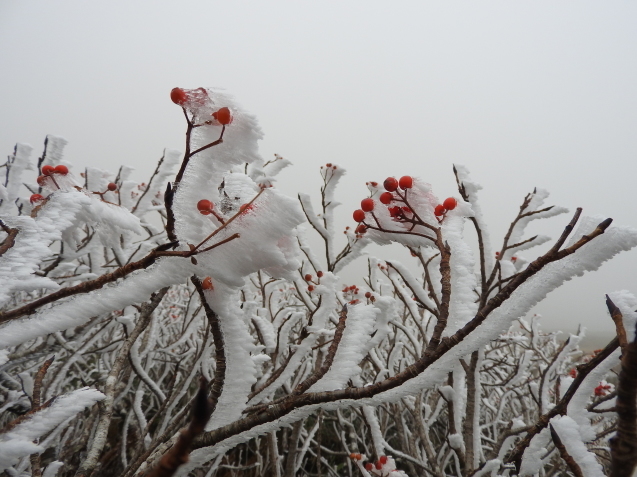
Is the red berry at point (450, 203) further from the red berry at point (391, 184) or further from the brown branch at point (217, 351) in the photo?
the brown branch at point (217, 351)

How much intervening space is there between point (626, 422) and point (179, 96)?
2.71ft

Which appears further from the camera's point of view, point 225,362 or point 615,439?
point 225,362

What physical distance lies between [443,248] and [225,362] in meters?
0.58

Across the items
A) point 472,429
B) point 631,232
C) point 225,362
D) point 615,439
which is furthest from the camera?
point 472,429

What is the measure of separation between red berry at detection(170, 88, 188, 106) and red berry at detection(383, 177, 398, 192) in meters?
0.59

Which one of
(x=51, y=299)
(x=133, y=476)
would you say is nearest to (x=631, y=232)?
(x=51, y=299)

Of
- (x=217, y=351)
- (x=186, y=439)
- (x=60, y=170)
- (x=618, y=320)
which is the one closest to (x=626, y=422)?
(x=618, y=320)

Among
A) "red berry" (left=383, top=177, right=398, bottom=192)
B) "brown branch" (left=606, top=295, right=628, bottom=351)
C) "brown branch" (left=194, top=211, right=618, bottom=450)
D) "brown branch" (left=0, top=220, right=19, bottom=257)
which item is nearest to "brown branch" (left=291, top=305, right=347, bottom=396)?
"brown branch" (left=194, top=211, right=618, bottom=450)

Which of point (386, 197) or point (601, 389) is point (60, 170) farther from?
point (601, 389)

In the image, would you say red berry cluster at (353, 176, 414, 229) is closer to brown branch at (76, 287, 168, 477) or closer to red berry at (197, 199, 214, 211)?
red berry at (197, 199, 214, 211)

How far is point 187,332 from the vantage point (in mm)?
2342

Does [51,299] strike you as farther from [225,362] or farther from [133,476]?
[133,476]

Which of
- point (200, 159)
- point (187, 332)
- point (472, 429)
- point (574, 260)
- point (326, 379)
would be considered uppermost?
point (187, 332)

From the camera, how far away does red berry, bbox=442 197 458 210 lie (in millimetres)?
1006
